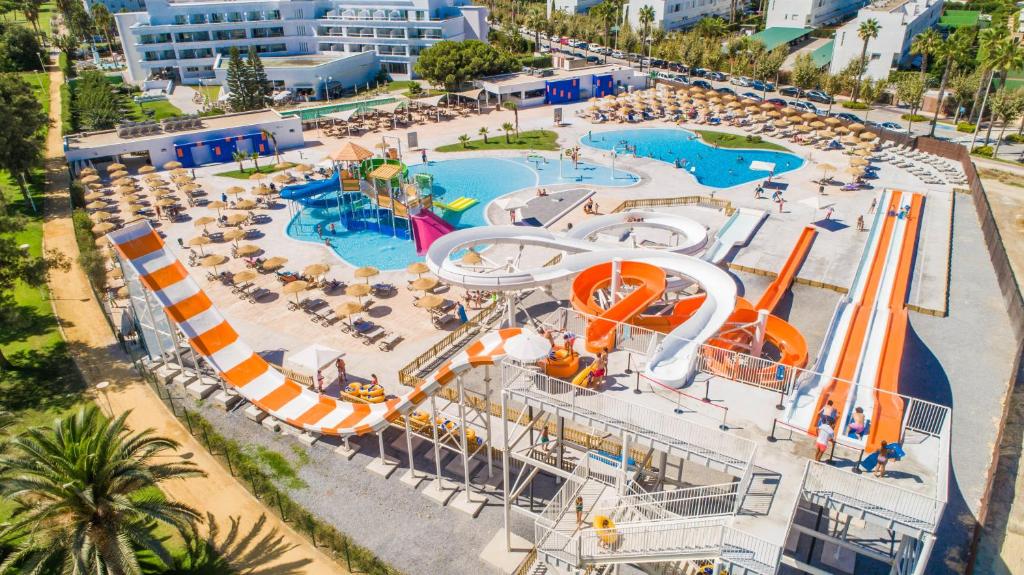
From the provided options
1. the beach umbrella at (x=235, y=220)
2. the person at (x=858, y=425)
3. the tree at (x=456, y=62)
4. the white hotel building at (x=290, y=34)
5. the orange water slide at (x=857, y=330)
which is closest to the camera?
the person at (x=858, y=425)

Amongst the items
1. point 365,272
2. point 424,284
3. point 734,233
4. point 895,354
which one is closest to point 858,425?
point 895,354

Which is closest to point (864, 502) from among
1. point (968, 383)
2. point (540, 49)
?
point (968, 383)

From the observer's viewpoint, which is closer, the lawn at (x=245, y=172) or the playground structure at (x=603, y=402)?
the playground structure at (x=603, y=402)

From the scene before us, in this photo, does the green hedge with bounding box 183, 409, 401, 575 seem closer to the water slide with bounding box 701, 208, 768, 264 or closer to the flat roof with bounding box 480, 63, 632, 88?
the water slide with bounding box 701, 208, 768, 264

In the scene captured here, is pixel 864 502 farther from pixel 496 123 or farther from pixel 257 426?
pixel 496 123

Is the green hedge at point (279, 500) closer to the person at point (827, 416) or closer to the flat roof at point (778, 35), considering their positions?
the person at point (827, 416)

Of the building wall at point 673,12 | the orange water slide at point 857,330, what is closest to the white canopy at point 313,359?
Result: the orange water slide at point 857,330
